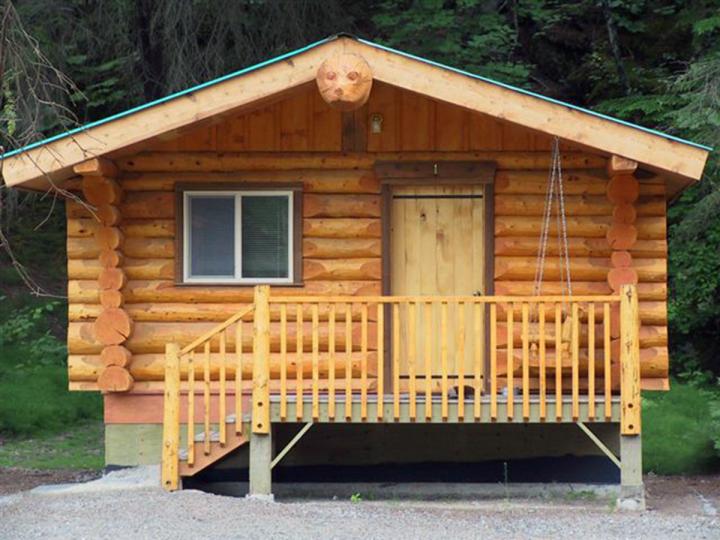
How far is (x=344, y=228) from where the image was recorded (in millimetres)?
13445

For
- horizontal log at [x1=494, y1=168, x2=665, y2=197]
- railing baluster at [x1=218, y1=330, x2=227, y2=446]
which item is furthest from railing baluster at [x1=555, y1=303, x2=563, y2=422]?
railing baluster at [x1=218, y1=330, x2=227, y2=446]

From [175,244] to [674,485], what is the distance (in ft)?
20.9

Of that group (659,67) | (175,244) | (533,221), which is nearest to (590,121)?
(533,221)

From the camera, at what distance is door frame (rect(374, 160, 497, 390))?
13.4 meters

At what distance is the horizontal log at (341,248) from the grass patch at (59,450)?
15.3 ft

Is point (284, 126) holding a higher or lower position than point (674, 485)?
higher

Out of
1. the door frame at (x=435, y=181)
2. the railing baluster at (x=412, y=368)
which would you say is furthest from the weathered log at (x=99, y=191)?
the railing baluster at (x=412, y=368)

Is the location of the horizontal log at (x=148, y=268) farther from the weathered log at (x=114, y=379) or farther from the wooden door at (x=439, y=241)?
the wooden door at (x=439, y=241)

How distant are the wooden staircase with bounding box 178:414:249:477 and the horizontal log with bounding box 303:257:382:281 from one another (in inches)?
80.5

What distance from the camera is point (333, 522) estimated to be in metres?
10.9

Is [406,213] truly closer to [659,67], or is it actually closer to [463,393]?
[463,393]

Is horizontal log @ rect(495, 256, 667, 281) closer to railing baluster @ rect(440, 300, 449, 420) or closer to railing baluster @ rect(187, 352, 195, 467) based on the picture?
railing baluster @ rect(440, 300, 449, 420)

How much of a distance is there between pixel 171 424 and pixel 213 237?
96.0 inches

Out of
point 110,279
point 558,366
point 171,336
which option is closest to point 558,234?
point 558,366
